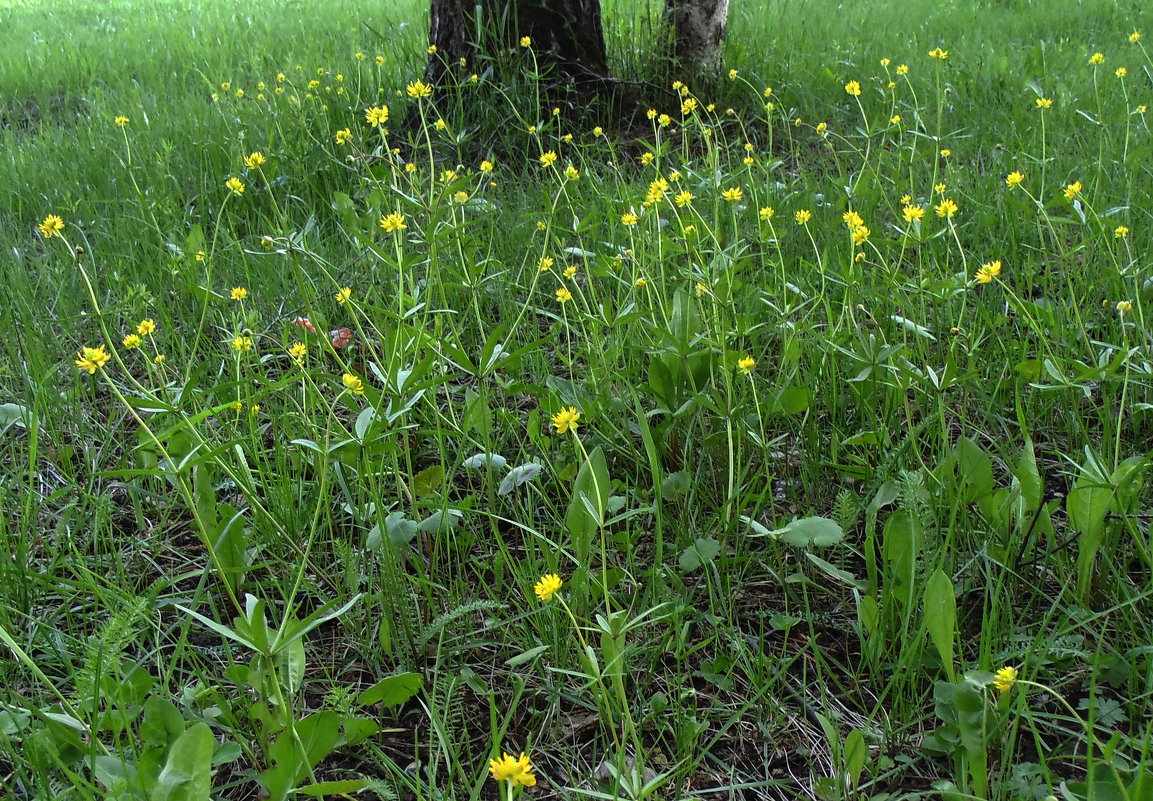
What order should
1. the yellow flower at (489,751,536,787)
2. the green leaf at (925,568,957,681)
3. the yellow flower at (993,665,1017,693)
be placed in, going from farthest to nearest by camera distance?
1. the green leaf at (925,568,957,681)
2. the yellow flower at (993,665,1017,693)
3. the yellow flower at (489,751,536,787)

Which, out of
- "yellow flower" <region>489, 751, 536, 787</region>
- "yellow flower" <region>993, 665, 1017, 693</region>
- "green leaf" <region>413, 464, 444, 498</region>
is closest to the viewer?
"yellow flower" <region>489, 751, 536, 787</region>

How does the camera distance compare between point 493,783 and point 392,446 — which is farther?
point 392,446

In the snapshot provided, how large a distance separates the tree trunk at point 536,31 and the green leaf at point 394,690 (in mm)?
3303

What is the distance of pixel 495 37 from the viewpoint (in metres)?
3.93

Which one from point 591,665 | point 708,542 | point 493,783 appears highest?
point 591,665

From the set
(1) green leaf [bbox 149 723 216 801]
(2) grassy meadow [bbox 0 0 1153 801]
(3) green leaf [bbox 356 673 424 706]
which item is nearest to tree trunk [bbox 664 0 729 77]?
(2) grassy meadow [bbox 0 0 1153 801]

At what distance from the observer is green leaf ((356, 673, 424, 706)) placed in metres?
1.28

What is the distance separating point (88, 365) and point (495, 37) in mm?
3113

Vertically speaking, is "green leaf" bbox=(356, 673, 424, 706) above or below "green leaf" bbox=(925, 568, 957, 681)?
below

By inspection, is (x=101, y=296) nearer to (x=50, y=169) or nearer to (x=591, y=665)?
(x=50, y=169)

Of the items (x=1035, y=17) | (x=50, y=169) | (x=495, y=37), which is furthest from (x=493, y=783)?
(x=1035, y=17)

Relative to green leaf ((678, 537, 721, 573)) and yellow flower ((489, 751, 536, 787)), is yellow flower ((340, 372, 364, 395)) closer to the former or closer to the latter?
green leaf ((678, 537, 721, 573))

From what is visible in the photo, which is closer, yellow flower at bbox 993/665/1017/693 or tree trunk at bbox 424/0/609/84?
yellow flower at bbox 993/665/1017/693

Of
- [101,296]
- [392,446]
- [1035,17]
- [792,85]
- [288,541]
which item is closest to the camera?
[392,446]
